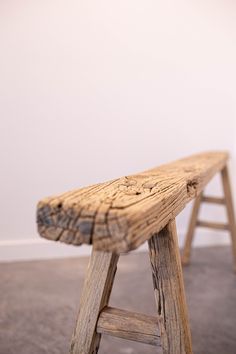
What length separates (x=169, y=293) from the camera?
97 cm

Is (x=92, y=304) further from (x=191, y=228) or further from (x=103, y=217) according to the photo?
(x=191, y=228)

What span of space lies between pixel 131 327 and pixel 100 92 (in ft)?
6.46

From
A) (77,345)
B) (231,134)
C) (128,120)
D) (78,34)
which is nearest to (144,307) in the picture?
(77,345)

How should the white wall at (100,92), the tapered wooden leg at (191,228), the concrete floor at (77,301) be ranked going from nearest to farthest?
the concrete floor at (77,301) < the tapered wooden leg at (191,228) < the white wall at (100,92)

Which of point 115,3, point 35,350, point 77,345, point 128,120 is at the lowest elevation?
point 35,350

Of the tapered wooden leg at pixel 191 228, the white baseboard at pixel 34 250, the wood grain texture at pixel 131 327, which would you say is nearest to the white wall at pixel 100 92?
the white baseboard at pixel 34 250

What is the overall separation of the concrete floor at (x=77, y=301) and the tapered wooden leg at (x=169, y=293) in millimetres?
628

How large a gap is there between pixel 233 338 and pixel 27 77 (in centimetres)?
211

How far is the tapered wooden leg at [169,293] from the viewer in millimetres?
961

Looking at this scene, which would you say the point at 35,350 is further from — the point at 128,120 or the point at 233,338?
the point at 128,120

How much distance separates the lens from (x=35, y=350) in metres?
1.49

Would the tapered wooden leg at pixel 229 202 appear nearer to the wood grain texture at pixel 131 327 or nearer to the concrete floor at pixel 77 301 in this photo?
the concrete floor at pixel 77 301

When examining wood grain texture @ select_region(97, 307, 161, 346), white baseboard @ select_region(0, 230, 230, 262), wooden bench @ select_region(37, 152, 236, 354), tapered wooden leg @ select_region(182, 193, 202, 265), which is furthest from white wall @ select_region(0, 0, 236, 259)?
wood grain texture @ select_region(97, 307, 161, 346)

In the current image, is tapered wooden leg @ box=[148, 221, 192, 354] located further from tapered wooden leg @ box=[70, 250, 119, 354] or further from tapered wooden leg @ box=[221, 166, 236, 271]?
tapered wooden leg @ box=[221, 166, 236, 271]
